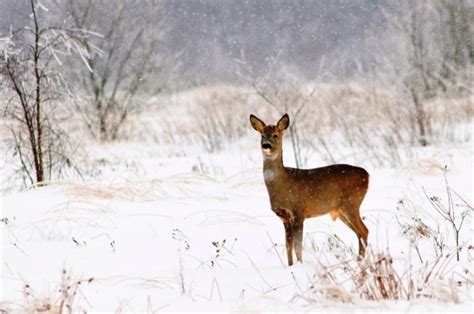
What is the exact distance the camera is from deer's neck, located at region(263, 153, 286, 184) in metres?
4.93

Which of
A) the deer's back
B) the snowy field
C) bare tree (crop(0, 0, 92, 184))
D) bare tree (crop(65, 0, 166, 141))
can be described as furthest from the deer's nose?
bare tree (crop(65, 0, 166, 141))

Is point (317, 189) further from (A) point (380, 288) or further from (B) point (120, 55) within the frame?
(B) point (120, 55)

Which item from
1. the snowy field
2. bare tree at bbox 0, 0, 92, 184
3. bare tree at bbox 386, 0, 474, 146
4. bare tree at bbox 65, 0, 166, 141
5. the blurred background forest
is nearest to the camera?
the snowy field

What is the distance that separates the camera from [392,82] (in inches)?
750

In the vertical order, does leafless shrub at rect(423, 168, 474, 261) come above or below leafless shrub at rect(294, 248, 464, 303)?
above

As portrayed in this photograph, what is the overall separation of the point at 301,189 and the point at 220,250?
887 mm

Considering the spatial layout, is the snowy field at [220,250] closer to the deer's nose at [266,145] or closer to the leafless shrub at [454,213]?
the leafless shrub at [454,213]

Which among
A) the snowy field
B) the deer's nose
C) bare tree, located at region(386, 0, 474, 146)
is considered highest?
bare tree, located at region(386, 0, 474, 146)

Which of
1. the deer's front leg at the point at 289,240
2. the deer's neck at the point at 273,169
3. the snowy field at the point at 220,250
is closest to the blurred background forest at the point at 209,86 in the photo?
the snowy field at the point at 220,250

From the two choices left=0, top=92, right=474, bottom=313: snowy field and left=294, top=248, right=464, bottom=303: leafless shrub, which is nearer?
left=294, top=248, right=464, bottom=303: leafless shrub

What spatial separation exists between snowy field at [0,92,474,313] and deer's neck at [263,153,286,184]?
1.72ft

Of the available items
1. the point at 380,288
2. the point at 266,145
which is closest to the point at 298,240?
the point at 266,145

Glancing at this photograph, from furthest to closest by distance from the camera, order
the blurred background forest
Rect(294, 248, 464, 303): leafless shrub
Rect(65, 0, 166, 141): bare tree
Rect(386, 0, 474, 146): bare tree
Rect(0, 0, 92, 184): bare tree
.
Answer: Rect(65, 0, 166, 141): bare tree → Rect(386, 0, 474, 146): bare tree → the blurred background forest → Rect(0, 0, 92, 184): bare tree → Rect(294, 248, 464, 303): leafless shrub

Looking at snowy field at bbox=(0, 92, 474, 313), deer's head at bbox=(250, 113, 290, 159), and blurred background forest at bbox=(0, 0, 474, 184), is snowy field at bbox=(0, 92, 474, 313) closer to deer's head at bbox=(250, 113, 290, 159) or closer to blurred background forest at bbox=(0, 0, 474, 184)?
deer's head at bbox=(250, 113, 290, 159)
